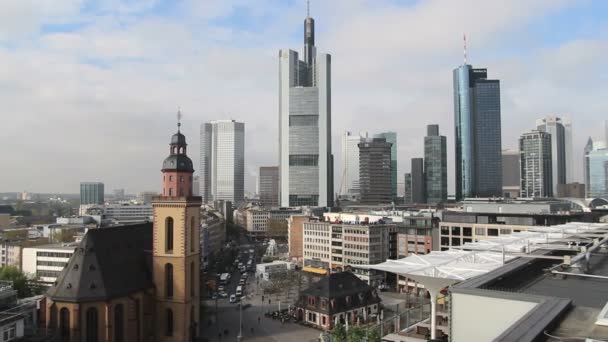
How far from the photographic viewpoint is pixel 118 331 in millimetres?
45562

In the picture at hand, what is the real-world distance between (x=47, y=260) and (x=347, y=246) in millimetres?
52590

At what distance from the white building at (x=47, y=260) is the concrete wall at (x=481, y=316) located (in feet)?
232

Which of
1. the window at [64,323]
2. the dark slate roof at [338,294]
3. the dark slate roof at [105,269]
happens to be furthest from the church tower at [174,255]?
the dark slate roof at [338,294]

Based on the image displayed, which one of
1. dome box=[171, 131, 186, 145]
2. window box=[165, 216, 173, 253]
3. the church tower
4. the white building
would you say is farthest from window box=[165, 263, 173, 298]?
the white building

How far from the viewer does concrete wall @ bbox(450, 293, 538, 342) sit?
18.7 m

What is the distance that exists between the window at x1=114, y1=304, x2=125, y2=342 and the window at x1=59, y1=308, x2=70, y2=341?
394 cm

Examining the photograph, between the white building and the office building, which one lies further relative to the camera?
the office building

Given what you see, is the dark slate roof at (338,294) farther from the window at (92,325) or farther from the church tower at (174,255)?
the window at (92,325)

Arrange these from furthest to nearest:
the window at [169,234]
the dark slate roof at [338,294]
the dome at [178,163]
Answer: the dark slate roof at [338,294] < the dome at [178,163] < the window at [169,234]

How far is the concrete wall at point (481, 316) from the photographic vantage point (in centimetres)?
1871

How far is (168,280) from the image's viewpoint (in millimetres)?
48844

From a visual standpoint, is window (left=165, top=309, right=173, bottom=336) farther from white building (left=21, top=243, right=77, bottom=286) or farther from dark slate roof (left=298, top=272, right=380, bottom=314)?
white building (left=21, top=243, right=77, bottom=286)

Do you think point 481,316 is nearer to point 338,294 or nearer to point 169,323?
point 169,323

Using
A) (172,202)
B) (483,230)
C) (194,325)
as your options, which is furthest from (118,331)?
(483,230)
